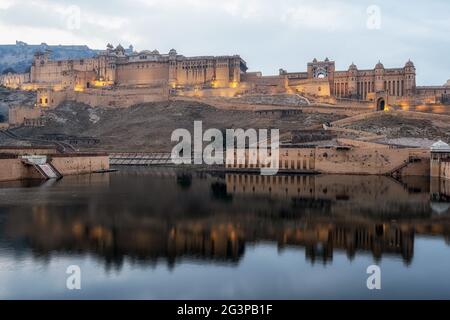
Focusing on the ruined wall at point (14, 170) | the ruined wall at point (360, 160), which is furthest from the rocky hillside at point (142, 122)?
the ruined wall at point (14, 170)

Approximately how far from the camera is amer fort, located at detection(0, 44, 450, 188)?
50781mm

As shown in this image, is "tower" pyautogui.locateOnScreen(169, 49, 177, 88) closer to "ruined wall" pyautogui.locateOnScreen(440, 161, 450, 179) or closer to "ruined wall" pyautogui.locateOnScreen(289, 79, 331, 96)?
"ruined wall" pyautogui.locateOnScreen(289, 79, 331, 96)

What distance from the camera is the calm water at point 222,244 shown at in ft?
47.4

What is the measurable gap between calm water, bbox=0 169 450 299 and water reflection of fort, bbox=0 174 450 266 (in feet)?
0.18

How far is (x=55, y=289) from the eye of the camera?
46.6 ft

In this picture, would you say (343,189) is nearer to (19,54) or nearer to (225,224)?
(225,224)

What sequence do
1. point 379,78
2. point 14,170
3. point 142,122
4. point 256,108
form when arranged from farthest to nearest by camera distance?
point 379,78, point 142,122, point 256,108, point 14,170

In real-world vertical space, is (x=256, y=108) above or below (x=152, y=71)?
below

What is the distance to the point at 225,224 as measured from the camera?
23.0 m

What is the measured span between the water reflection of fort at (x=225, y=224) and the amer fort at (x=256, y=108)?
10417 mm

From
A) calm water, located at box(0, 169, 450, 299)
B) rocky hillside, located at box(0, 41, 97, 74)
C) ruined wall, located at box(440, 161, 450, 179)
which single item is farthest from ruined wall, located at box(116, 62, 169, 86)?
rocky hillside, located at box(0, 41, 97, 74)

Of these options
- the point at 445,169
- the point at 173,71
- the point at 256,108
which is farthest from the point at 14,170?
the point at 173,71

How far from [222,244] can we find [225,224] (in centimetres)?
379

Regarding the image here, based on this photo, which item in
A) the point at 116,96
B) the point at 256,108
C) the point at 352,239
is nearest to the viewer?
the point at 352,239
